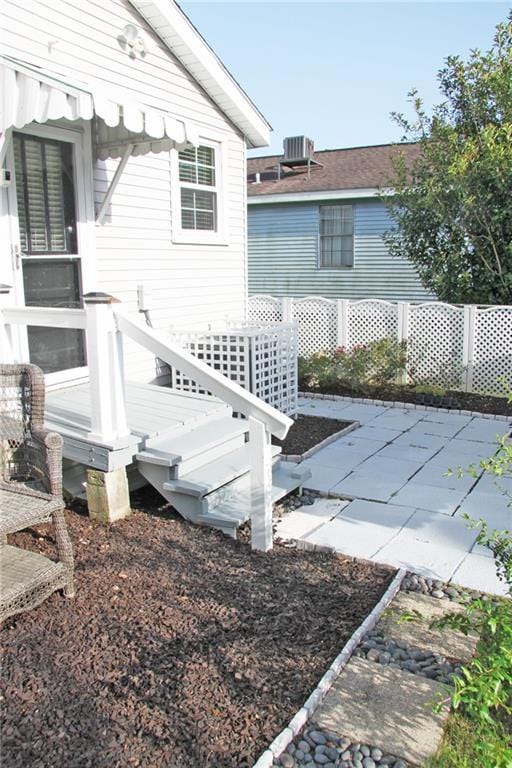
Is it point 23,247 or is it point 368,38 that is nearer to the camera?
point 23,247

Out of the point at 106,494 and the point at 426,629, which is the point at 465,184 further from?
the point at 426,629

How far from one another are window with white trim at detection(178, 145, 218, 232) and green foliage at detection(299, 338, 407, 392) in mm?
2494

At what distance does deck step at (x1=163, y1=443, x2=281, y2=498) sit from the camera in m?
4.01

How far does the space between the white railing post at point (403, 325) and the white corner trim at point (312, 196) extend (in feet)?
18.0

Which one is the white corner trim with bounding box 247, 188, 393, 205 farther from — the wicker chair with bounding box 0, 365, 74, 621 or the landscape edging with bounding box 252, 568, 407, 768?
the landscape edging with bounding box 252, 568, 407, 768

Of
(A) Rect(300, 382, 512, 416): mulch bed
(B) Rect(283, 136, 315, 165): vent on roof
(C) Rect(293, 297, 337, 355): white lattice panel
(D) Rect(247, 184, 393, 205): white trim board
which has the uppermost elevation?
(B) Rect(283, 136, 315, 165): vent on roof

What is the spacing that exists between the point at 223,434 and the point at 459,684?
2.91 metres

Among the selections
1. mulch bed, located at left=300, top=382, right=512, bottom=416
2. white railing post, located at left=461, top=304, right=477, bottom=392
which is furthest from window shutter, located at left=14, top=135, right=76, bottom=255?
white railing post, located at left=461, top=304, right=477, bottom=392

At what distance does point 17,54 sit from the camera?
4539 mm

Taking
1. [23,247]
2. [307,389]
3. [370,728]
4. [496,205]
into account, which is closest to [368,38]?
[496,205]

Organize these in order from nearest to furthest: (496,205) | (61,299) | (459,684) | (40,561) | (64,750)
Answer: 1. (459,684)
2. (64,750)
3. (40,561)
4. (61,299)
5. (496,205)

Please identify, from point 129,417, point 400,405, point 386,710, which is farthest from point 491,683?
point 400,405

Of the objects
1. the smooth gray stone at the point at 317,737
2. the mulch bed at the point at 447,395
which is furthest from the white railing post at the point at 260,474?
the mulch bed at the point at 447,395

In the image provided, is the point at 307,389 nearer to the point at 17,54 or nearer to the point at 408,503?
the point at 408,503
